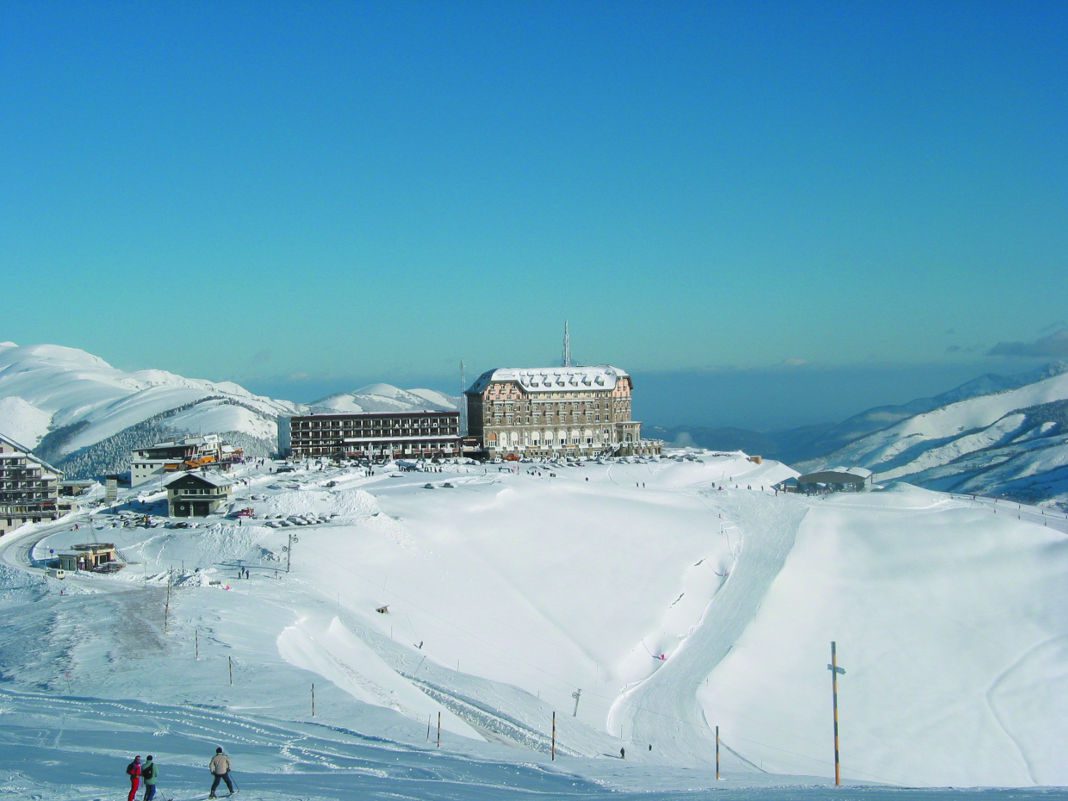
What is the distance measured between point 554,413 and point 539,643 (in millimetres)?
55379

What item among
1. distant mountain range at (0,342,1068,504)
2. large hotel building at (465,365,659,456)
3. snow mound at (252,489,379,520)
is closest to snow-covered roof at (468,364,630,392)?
large hotel building at (465,365,659,456)

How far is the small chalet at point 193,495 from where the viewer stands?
64875 millimetres

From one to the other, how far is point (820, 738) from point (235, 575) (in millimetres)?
27970

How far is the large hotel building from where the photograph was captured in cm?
10156

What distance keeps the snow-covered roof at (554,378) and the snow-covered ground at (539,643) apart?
22.5m

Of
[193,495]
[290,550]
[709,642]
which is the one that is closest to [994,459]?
[709,642]

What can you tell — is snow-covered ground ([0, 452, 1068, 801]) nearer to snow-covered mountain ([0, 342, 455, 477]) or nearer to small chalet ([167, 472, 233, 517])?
small chalet ([167, 472, 233, 517])

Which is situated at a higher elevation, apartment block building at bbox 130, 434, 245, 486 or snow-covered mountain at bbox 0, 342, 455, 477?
snow-covered mountain at bbox 0, 342, 455, 477

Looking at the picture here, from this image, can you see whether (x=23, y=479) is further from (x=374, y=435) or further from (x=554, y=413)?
(x=554, y=413)

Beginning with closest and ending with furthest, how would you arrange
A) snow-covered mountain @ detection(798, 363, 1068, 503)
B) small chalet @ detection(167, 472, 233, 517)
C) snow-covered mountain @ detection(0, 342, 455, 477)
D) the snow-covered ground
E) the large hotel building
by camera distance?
1. the snow-covered ground
2. small chalet @ detection(167, 472, 233, 517)
3. the large hotel building
4. snow-covered mountain @ detection(798, 363, 1068, 503)
5. snow-covered mountain @ detection(0, 342, 455, 477)

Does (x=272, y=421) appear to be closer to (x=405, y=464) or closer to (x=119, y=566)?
(x=405, y=464)

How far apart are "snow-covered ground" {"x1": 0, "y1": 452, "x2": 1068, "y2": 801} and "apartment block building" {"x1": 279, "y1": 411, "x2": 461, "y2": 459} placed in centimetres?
1764

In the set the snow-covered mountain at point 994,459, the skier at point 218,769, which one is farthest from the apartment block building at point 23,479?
the snow-covered mountain at point 994,459

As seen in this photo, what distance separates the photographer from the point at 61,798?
17625 mm
